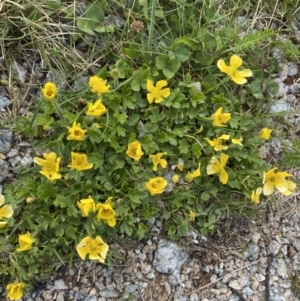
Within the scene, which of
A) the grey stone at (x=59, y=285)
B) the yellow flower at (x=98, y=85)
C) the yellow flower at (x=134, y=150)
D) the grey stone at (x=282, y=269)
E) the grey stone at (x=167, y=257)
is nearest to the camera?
the yellow flower at (x=98, y=85)

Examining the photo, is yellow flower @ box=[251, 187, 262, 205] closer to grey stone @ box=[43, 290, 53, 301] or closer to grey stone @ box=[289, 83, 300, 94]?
grey stone @ box=[289, 83, 300, 94]

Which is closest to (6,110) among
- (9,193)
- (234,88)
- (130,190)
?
(9,193)

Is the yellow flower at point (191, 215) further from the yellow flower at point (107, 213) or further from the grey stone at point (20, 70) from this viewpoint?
the grey stone at point (20, 70)

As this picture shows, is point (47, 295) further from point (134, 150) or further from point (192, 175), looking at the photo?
point (192, 175)

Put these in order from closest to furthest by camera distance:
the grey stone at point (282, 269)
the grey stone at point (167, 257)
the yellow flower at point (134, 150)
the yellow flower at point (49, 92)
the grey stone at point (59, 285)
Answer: the yellow flower at point (49, 92) < the yellow flower at point (134, 150) < the grey stone at point (59, 285) < the grey stone at point (167, 257) < the grey stone at point (282, 269)

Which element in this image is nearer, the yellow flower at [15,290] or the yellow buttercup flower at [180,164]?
the yellow flower at [15,290]

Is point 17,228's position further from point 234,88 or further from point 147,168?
point 234,88

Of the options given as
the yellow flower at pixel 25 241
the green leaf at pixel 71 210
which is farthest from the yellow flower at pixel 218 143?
the yellow flower at pixel 25 241
